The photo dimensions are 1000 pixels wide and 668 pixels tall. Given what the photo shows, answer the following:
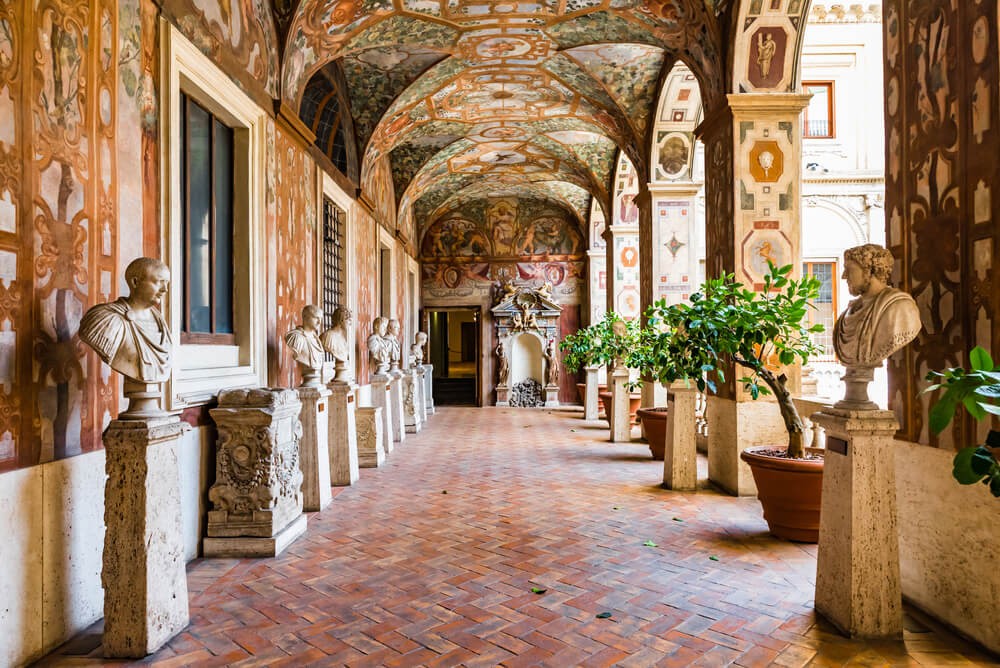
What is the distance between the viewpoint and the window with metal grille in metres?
8.13

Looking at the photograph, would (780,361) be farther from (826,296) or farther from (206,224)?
(826,296)

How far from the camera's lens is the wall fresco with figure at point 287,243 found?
568 centimetres

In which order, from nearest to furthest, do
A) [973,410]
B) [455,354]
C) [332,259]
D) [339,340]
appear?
[973,410] < [339,340] < [332,259] < [455,354]

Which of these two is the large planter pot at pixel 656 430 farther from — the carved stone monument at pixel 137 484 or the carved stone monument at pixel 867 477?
the carved stone monument at pixel 137 484

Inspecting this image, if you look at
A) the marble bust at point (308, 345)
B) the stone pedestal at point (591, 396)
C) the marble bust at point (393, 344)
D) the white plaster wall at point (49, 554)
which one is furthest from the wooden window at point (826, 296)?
the white plaster wall at point (49, 554)

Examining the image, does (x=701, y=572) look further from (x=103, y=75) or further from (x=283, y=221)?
(x=283, y=221)

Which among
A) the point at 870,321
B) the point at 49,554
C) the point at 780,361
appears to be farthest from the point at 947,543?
the point at 49,554

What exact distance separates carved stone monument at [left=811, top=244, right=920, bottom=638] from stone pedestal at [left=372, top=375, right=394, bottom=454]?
6127 millimetres

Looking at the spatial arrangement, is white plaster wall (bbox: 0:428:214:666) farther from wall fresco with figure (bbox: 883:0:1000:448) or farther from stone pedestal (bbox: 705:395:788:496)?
stone pedestal (bbox: 705:395:788:496)

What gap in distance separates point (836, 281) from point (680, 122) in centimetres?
632

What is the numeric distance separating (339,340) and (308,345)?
0.91 metres

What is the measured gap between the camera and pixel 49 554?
2.78 metres

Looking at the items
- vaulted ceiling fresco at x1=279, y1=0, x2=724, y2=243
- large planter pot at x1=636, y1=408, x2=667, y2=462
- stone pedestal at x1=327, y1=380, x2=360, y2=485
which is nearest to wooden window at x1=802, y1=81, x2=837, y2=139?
vaulted ceiling fresco at x1=279, y1=0, x2=724, y2=243

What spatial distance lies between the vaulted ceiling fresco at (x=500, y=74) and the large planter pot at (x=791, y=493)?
12.8ft
